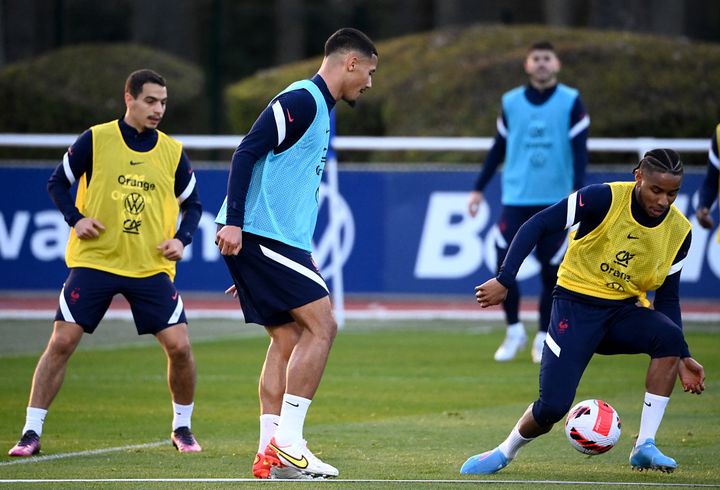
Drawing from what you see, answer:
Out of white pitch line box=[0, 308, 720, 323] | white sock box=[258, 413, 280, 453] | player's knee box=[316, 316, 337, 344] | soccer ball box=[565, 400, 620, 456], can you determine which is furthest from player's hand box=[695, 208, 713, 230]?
A: white pitch line box=[0, 308, 720, 323]

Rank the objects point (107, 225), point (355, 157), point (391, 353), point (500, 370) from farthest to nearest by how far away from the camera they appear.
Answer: point (355, 157), point (391, 353), point (500, 370), point (107, 225)

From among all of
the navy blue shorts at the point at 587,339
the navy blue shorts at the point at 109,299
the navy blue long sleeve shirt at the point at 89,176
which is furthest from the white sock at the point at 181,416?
the navy blue shorts at the point at 587,339

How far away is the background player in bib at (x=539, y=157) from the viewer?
40.9ft

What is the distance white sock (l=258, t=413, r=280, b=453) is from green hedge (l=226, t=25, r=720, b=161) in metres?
12.4

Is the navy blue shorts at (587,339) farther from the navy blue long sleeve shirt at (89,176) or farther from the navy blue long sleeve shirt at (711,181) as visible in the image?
the navy blue long sleeve shirt at (711,181)

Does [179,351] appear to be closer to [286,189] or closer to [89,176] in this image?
[89,176]

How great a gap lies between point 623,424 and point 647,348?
79.8 inches

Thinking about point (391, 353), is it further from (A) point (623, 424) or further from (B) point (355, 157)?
(B) point (355, 157)

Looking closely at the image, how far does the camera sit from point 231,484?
22.6 feet

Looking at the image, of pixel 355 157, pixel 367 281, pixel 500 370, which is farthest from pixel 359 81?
pixel 355 157

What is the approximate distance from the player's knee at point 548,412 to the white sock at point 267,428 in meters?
1.33

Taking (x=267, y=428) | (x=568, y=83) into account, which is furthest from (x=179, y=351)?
(x=568, y=83)

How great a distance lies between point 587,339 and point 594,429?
1.56 ft

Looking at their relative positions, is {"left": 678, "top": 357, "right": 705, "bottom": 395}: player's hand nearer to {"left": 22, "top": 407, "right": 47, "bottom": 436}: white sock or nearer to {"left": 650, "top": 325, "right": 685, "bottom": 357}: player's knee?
{"left": 650, "top": 325, "right": 685, "bottom": 357}: player's knee
